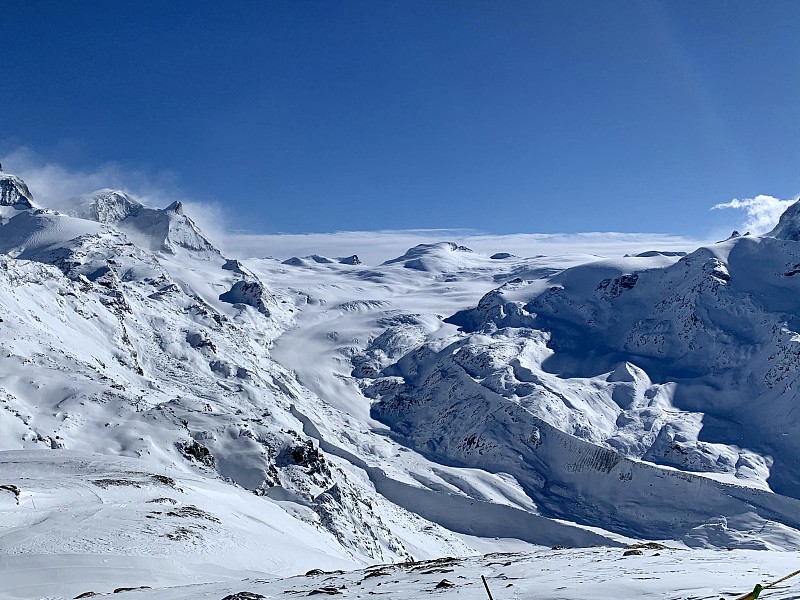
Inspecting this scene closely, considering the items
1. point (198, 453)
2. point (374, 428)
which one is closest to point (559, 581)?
point (198, 453)

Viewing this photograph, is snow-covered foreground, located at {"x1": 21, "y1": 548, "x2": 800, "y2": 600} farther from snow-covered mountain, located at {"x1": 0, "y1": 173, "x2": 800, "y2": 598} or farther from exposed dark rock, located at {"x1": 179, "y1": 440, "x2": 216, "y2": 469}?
exposed dark rock, located at {"x1": 179, "y1": 440, "x2": 216, "y2": 469}

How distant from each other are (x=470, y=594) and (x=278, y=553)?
54.6 ft

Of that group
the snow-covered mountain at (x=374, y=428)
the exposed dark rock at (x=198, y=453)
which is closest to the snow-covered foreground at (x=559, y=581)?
the snow-covered mountain at (x=374, y=428)

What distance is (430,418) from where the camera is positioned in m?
149

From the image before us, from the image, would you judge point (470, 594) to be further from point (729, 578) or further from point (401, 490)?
point (401, 490)

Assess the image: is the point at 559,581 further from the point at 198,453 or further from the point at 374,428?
the point at 374,428

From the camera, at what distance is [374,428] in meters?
147

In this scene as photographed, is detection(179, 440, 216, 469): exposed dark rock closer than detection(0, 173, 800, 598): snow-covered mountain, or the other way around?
detection(0, 173, 800, 598): snow-covered mountain

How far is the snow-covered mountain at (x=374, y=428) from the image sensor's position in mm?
30938

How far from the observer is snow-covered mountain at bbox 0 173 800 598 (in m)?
30.9

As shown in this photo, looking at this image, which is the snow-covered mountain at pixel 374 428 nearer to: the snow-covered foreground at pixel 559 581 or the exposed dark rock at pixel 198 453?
the exposed dark rock at pixel 198 453

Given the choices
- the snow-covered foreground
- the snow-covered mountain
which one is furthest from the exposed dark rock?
the snow-covered foreground

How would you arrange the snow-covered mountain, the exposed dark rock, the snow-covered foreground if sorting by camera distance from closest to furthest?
the snow-covered foreground < the snow-covered mountain < the exposed dark rock

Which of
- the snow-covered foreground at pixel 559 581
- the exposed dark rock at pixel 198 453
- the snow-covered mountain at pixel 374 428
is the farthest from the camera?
the exposed dark rock at pixel 198 453
